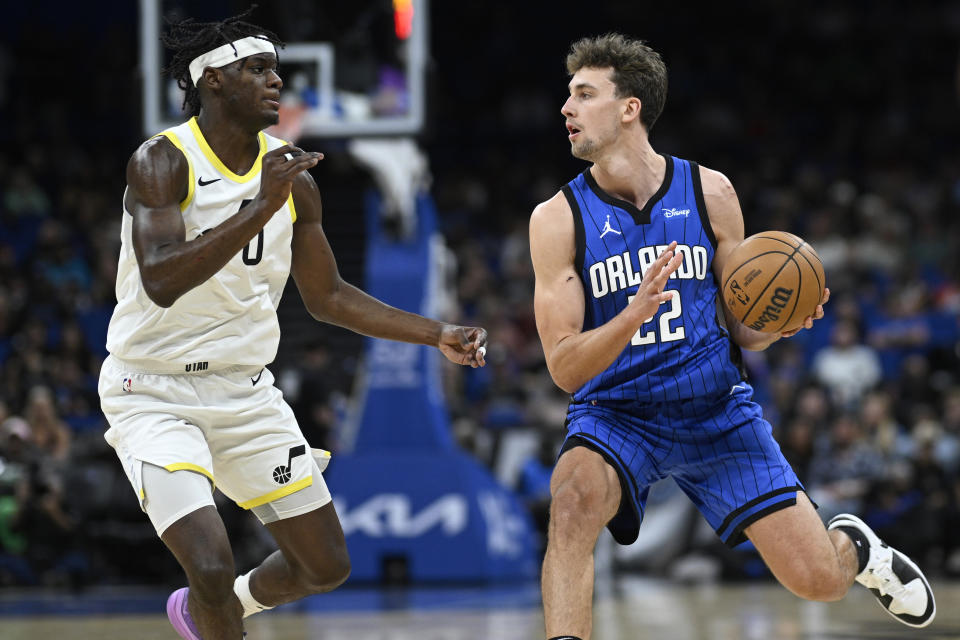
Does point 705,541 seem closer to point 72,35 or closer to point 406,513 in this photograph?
point 406,513

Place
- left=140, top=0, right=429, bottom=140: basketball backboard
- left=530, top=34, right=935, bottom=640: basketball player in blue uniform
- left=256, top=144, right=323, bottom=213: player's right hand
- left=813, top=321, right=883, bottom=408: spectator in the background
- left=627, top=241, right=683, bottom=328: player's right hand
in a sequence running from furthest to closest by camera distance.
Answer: left=813, top=321, right=883, bottom=408: spectator in the background
left=140, top=0, right=429, bottom=140: basketball backboard
left=530, top=34, right=935, bottom=640: basketball player in blue uniform
left=627, top=241, right=683, bottom=328: player's right hand
left=256, top=144, right=323, bottom=213: player's right hand

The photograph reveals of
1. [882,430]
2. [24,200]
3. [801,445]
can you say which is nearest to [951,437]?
[882,430]

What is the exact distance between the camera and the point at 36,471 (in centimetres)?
1091

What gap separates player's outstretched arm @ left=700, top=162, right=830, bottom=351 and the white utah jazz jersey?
Result: 155cm

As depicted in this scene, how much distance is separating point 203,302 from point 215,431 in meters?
0.44

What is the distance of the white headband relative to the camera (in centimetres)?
466

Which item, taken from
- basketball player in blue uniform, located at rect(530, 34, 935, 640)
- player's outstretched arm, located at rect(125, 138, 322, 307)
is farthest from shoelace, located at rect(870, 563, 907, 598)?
player's outstretched arm, located at rect(125, 138, 322, 307)

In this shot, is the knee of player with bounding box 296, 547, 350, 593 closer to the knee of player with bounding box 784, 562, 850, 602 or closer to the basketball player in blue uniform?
the basketball player in blue uniform

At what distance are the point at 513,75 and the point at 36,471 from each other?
10.9 m

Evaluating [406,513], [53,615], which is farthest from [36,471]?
[406,513]

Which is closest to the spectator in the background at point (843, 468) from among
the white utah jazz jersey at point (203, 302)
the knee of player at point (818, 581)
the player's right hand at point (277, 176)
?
the knee of player at point (818, 581)

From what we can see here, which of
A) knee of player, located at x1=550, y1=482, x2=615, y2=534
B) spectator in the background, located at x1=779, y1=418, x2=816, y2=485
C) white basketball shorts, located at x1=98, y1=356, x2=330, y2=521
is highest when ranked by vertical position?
white basketball shorts, located at x1=98, y1=356, x2=330, y2=521

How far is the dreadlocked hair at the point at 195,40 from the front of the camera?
4.72 m

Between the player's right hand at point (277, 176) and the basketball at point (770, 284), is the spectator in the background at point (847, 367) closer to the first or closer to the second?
the basketball at point (770, 284)
